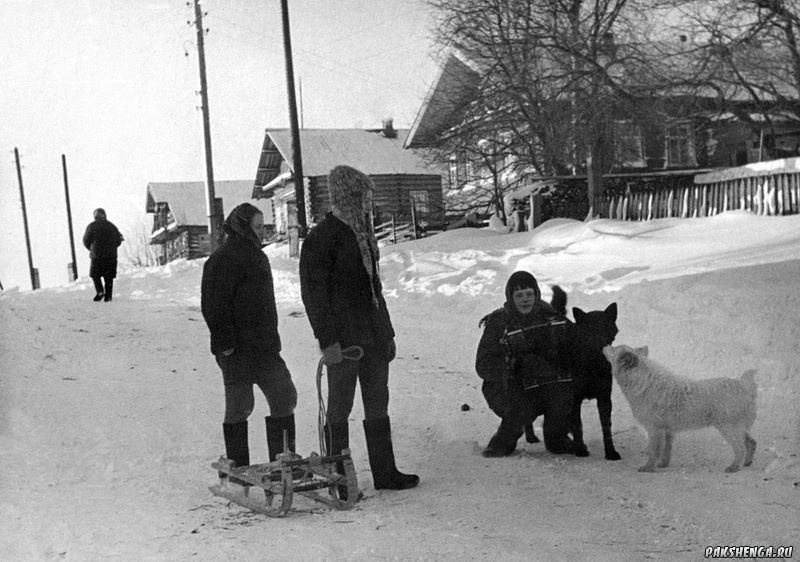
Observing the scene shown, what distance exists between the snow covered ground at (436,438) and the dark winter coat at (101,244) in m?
1.28

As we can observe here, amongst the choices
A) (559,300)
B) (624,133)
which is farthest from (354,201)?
(624,133)

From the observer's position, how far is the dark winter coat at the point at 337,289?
16.0 feet

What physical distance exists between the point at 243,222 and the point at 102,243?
33.9 feet

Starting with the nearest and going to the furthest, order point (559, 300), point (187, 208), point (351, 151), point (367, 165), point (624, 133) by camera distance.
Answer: point (559, 300), point (624, 133), point (367, 165), point (351, 151), point (187, 208)

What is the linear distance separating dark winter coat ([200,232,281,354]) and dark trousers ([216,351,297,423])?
0.23 ft

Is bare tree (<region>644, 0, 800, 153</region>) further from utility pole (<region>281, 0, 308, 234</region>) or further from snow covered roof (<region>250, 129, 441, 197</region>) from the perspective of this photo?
snow covered roof (<region>250, 129, 441, 197</region>)

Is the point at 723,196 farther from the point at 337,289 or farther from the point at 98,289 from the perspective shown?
the point at 337,289

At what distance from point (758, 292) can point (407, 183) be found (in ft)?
89.3

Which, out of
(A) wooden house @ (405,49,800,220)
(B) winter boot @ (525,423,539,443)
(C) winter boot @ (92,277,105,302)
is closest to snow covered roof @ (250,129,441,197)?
(A) wooden house @ (405,49,800,220)

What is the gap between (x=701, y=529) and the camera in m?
4.12

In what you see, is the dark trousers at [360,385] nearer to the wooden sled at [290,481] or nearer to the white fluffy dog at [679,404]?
the wooden sled at [290,481]

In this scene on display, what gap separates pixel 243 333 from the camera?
5281mm

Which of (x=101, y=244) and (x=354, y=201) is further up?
(x=354, y=201)

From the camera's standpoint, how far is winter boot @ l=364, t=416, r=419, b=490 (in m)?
5.02
